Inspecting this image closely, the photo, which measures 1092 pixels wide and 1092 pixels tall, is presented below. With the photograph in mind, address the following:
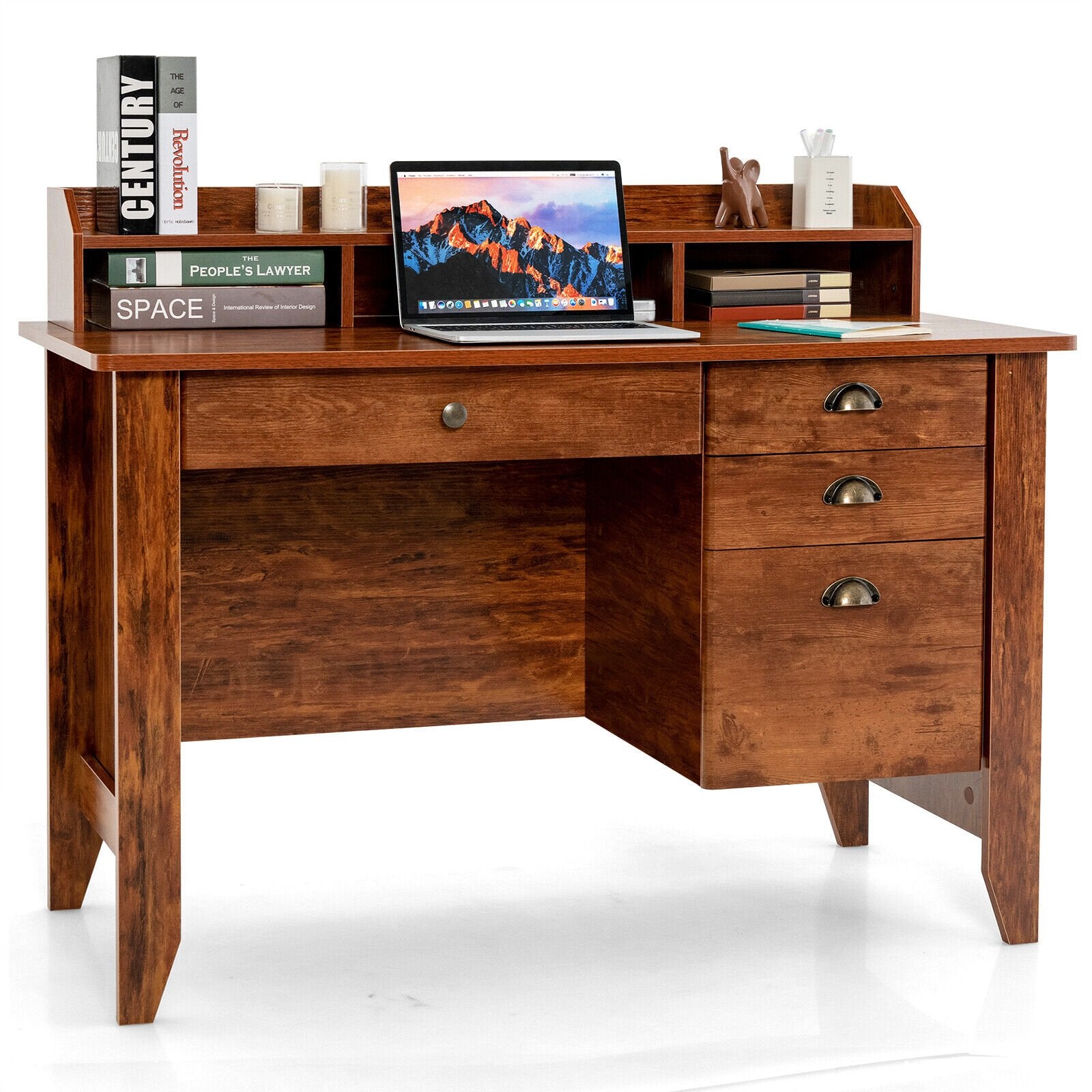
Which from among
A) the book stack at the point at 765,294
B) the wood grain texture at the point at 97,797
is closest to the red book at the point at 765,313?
the book stack at the point at 765,294

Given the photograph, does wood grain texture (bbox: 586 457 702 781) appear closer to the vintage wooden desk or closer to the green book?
the vintage wooden desk

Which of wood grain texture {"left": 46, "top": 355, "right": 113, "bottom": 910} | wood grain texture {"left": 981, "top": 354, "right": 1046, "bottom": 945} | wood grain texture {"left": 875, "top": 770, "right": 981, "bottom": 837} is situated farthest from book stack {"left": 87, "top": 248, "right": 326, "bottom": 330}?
wood grain texture {"left": 875, "top": 770, "right": 981, "bottom": 837}

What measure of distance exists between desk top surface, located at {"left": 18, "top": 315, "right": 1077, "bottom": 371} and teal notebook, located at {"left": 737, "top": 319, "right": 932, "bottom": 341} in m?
0.01

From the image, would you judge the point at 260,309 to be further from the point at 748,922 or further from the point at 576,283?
the point at 748,922

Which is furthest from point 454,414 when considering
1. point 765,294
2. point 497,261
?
point 765,294

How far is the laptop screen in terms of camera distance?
3334mm

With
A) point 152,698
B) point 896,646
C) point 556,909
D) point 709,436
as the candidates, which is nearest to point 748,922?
point 556,909

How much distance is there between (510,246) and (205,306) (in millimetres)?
499

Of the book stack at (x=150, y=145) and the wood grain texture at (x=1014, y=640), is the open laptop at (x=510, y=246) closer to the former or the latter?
the book stack at (x=150, y=145)

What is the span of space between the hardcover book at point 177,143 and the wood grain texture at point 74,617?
0.94 ft

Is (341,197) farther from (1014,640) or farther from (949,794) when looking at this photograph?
(949,794)

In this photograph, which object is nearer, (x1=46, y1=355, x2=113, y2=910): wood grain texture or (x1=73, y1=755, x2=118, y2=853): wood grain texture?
(x1=73, y1=755, x2=118, y2=853): wood grain texture

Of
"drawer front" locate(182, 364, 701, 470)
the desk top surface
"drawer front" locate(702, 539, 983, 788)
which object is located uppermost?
the desk top surface

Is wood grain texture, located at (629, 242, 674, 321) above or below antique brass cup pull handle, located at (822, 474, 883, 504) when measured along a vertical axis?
above
